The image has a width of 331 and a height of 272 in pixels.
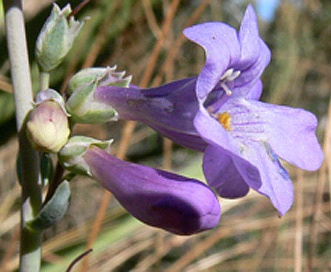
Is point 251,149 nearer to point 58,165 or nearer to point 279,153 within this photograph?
point 279,153

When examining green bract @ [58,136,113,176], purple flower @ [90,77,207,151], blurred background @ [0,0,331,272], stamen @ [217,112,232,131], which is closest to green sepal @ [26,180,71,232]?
green bract @ [58,136,113,176]

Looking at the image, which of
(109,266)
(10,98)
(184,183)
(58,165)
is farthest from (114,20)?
(184,183)

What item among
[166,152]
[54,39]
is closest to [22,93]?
[54,39]

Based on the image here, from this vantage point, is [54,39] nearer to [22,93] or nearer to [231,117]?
[22,93]

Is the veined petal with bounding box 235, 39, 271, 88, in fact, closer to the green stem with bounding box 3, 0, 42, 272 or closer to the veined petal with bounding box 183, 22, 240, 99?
the veined petal with bounding box 183, 22, 240, 99

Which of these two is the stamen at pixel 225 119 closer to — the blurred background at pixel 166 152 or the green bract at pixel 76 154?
the green bract at pixel 76 154

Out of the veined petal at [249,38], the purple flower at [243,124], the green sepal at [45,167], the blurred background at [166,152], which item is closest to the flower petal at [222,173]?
the purple flower at [243,124]
